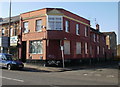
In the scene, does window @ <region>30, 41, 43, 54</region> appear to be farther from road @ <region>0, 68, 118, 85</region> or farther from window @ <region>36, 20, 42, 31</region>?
road @ <region>0, 68, 118, 85</region>

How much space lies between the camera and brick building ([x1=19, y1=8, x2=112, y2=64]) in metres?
22.7

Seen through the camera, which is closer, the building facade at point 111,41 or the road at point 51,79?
the road at point 51,79

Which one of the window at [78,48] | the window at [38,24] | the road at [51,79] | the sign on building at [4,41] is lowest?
the road at [51,79]

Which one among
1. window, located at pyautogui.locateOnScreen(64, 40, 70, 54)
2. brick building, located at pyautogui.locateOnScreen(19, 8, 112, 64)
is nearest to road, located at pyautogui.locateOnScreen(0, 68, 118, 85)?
brick building, located at pyautogui.locateOnScreen(19, 8, 112, 64)

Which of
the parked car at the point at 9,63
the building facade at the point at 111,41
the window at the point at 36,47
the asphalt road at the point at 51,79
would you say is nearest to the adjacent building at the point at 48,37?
the window at the point at 36,47

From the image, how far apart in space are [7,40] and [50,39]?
29.1 ft

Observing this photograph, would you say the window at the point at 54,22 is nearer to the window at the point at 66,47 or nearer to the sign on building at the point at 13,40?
the window at the point at 66,47

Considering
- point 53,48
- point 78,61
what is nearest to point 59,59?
point 53,48

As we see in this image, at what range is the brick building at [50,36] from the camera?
22703 millimetres

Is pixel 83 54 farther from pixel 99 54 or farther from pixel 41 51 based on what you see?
pixel 99 54

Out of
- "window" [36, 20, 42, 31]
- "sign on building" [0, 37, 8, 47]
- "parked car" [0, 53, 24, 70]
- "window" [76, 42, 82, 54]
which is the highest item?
"window" [36, 20, 42, 31]

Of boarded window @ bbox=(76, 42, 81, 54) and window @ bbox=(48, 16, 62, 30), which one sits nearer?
window @ bbox=(48, 16, 62, 30)

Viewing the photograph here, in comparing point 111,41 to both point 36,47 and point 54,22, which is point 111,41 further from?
point 36,47

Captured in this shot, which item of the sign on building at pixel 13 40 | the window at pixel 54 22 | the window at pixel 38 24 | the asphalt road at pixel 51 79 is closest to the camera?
the asphalt road at pixel 51 79
